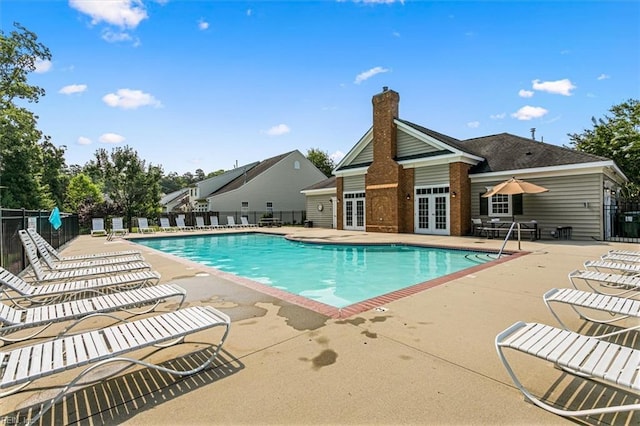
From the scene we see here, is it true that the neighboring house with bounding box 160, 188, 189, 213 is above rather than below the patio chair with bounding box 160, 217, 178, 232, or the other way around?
above

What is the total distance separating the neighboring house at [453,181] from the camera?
13328mm

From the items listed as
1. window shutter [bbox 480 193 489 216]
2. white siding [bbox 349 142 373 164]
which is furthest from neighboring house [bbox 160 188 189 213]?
window shutter [bbox 480 193 489 216]

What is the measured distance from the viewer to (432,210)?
16875 mm

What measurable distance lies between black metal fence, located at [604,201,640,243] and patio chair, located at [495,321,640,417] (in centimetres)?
1444

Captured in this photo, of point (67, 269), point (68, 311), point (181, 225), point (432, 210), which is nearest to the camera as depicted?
point (68, 311)

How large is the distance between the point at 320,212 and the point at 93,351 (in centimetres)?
2203

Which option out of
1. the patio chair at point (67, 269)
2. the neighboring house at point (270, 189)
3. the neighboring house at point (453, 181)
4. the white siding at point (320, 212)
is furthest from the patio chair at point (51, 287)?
the neighboring house at point (270, 189)

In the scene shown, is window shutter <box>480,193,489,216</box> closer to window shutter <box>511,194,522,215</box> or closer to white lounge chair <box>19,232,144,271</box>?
window shutter <box>511,194,522,215</box>

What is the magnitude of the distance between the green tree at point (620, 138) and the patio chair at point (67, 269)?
30781 mm

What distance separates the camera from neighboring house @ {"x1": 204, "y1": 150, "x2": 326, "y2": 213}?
29.0m

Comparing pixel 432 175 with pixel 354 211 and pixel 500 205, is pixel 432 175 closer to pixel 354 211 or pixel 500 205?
pixel 500 205

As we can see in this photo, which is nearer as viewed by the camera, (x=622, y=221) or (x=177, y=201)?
(x=622, y=221)

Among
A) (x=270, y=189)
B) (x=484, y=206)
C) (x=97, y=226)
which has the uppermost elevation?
(x=270, y=189)

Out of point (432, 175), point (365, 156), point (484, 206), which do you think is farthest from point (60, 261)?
point (484, 206)
